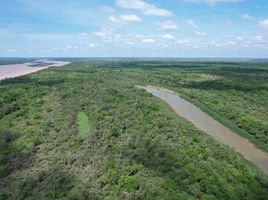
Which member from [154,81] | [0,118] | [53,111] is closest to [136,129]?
[53,111]

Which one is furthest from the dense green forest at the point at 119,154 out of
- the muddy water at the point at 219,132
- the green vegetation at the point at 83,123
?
the muddy water at the point at 219,132

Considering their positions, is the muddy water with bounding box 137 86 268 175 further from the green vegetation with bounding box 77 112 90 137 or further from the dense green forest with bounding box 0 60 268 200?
the green vegetation with bounding box 77 112 90 137

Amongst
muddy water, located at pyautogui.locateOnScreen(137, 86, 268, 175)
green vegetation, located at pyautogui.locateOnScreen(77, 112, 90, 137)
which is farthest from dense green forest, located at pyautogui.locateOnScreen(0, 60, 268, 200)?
muddy water, located at pyautogui.locateOnScreen(137, 86, 268, 175)

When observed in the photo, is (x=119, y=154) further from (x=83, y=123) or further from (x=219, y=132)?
(x=219, y=132)

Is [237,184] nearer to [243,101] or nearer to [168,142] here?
[168,142]

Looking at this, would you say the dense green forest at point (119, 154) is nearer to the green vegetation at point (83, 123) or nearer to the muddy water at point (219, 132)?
the green vegetation at point (83, 123)

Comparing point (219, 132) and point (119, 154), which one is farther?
point (219, 132)

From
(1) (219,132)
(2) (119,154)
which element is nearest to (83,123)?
(2) (119,154)
